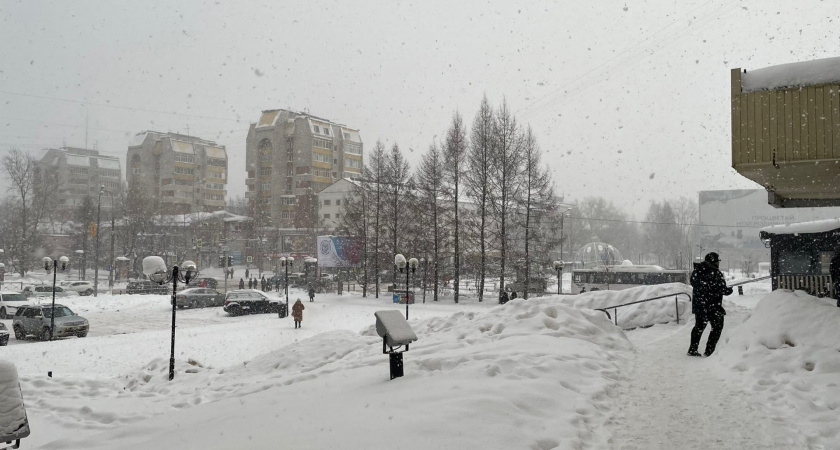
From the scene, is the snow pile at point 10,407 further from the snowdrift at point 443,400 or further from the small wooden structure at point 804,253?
the small wooden structure at point 804,253

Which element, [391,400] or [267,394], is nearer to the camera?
[391,400]

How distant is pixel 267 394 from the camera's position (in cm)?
766

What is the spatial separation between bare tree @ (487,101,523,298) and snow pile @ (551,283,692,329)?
2119cm

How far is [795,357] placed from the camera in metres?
6.85

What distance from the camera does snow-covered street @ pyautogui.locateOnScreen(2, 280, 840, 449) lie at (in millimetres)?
4875

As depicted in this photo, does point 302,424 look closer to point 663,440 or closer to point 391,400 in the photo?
point 391,400

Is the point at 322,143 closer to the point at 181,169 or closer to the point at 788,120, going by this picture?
the point at 181,169

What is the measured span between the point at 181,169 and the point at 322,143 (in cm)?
3079

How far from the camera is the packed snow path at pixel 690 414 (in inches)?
190

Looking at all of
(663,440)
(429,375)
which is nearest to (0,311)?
(429,375)

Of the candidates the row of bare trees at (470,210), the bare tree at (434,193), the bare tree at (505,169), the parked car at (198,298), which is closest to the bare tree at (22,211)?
the parked car at (198,298)

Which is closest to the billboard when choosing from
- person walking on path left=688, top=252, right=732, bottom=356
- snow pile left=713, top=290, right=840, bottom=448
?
person walking on path left=688, top=252, right=732, bottom=356

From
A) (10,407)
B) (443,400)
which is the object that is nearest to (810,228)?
(443,400)

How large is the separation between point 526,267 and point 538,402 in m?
32.3
